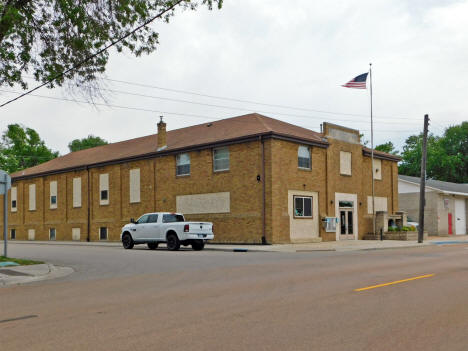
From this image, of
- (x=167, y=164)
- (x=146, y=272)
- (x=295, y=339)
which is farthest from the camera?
(x=167, y=164)

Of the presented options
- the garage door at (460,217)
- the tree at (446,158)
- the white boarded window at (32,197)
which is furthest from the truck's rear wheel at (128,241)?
the tree at (446,158)

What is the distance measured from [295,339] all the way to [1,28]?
14.5 m

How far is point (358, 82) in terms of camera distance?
3259 centimetres

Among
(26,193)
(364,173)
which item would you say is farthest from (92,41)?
(26,193)

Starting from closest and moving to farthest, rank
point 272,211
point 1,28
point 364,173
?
point 1,28
point 272,211
point 364,173

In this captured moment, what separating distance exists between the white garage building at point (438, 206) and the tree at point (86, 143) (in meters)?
55.4

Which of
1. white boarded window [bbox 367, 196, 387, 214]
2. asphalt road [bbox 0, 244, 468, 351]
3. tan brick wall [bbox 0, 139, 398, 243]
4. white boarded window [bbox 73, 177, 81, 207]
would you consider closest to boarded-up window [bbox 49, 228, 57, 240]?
tan brick wall [bbox 0, 139, 398, 243]

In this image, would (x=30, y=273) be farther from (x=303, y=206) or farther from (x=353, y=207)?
(x=353, y=207)

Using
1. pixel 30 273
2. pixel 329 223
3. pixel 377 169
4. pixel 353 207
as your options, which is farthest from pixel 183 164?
pixel 30 273

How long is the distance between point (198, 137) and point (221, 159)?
12.0ft

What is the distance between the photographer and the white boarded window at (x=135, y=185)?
37.5 meters

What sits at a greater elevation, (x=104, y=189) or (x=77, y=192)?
(x=104, y=189)

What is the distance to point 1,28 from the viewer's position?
1634 centimetres

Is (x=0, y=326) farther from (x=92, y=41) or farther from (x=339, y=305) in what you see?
(x=92, y=41)
